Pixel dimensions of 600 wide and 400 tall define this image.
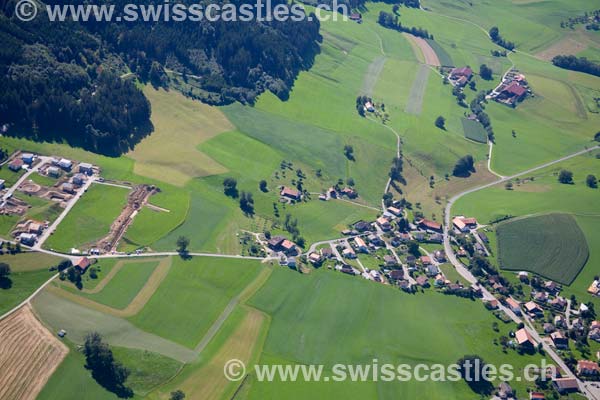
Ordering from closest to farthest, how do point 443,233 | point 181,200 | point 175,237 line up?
point 175,237
point 181,200
point 443,233

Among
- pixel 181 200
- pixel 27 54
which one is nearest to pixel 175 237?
pixel 181 200

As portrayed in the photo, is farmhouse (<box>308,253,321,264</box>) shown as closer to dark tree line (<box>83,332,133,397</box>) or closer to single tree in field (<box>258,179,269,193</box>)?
single tree in field (<box>258,179,269,193</box>)

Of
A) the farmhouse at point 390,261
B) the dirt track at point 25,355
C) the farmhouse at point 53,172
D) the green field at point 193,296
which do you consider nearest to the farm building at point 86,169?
the farmhouse at point 53,172

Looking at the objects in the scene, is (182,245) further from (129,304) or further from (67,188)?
(67,188)

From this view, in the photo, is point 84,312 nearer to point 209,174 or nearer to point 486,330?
point 209,174

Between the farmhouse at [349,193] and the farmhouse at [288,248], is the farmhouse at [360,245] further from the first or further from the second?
the farmhouse at [349,193]

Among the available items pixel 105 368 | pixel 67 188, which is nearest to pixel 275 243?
pixel 105 368
